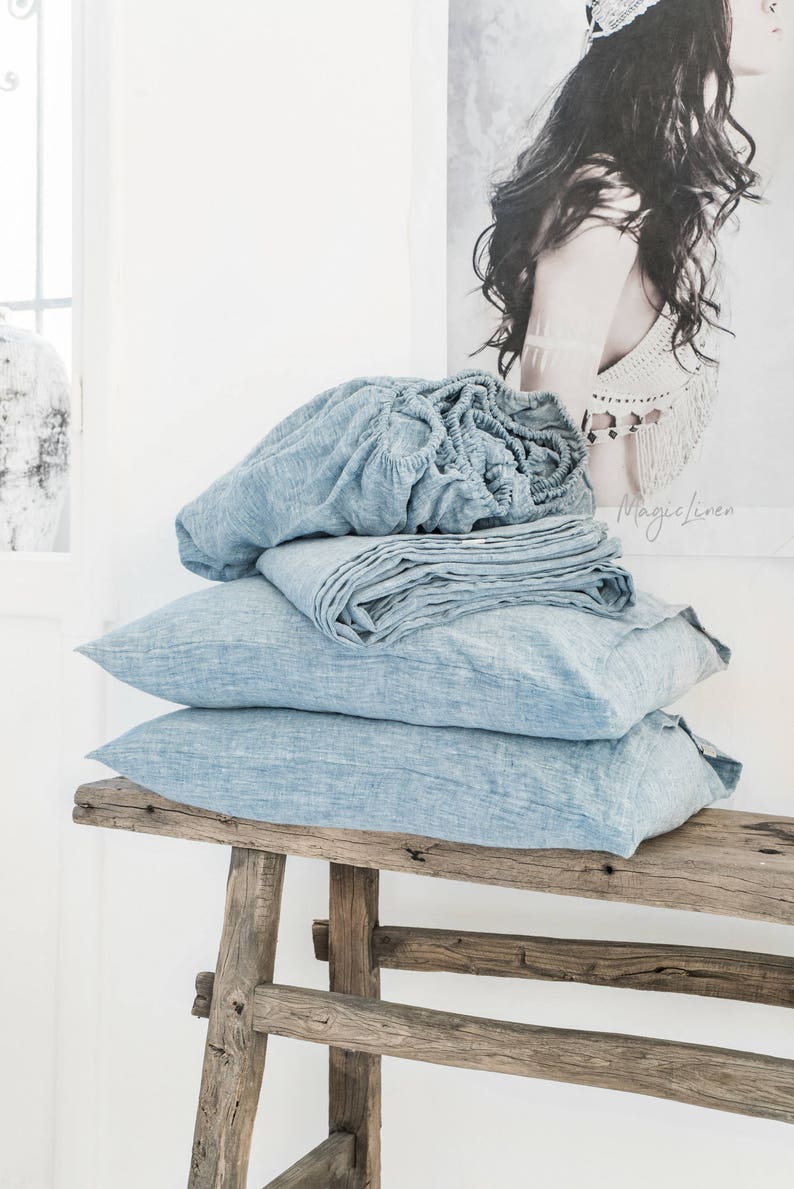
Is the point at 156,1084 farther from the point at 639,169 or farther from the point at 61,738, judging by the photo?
the point at 639,169

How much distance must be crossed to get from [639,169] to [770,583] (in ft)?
1.47

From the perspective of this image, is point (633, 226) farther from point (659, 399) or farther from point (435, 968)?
point (435, 968)

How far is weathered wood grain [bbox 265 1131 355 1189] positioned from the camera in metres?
0.96

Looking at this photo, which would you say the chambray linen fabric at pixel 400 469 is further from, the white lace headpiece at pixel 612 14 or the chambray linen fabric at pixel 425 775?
the white lace headpiece at pixel 612 14

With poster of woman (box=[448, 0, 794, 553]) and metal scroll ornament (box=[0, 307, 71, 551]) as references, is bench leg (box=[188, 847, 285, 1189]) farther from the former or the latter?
metal scroll ornament (box=[0, 307, 71, 551])

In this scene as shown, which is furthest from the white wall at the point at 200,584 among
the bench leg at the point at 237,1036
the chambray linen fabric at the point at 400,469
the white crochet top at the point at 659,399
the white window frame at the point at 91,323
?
the bench leg at the point at 237,1036

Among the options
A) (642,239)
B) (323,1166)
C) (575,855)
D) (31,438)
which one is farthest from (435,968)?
(31,438)

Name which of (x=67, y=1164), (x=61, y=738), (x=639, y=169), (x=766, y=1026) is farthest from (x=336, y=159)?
(x=67, y=1164)

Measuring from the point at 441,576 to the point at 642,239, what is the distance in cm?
52

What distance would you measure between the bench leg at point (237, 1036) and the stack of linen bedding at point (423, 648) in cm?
10

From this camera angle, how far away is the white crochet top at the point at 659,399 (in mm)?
1065

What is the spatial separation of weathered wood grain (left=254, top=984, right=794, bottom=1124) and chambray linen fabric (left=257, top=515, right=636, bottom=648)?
0.29 metres

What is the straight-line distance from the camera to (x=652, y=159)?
1.07m

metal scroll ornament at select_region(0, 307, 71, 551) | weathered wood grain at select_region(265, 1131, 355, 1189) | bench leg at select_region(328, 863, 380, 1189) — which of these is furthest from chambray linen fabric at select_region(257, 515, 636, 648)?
Result: metal scroll ornament at select_region(0, 307, 71, 551)
